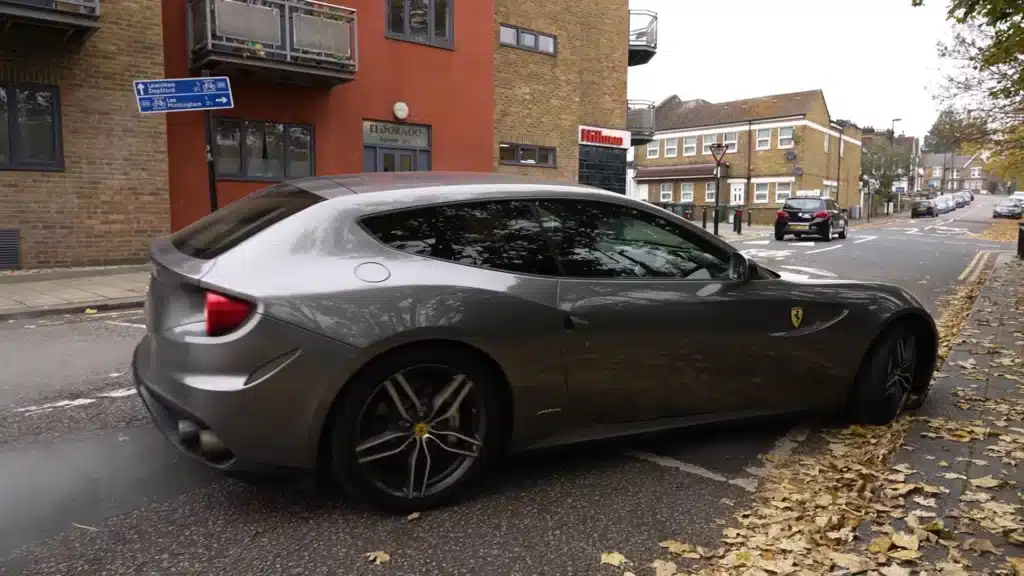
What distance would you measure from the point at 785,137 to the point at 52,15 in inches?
1746

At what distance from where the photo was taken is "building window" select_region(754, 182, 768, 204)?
4828 centimetres

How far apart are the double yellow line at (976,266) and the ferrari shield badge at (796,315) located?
11.7 metres

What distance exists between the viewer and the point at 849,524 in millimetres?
3057

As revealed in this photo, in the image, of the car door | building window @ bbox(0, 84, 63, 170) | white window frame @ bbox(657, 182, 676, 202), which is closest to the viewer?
the car door

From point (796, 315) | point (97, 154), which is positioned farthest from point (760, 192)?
point (796, 315)

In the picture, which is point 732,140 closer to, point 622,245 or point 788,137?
point 788,137

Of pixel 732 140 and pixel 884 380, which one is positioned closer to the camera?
pixel 884 380

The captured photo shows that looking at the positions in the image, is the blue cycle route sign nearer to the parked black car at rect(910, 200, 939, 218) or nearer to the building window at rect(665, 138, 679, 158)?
the building window at rect(665, 138, 679, 158)

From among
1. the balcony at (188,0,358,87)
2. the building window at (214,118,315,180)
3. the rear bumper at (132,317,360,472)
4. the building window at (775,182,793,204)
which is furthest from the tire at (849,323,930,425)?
the building window at (775,182,793,204)

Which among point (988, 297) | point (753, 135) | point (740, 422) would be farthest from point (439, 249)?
point (753, 135)

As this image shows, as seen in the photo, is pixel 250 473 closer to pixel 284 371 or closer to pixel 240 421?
pixel 240 421

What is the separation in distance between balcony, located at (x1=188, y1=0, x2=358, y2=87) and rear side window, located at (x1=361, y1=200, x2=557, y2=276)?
460 inches

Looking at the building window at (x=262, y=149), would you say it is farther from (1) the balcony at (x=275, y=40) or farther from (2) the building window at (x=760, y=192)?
(2) the building window at (x=760, y=192)

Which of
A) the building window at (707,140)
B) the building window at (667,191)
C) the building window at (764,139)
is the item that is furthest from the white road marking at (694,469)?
the building window at (667,191)
